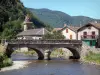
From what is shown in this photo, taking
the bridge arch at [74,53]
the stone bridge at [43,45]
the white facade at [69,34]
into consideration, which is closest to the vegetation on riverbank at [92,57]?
the stone bridge at [43,45]

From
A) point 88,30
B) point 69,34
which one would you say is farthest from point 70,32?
point 88,30

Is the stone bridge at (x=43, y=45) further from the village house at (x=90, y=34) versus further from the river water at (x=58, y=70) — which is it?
the river water at (x=58, y=70)

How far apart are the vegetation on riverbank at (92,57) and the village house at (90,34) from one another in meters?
8.17

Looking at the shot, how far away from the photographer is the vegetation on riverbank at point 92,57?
89.9 meters

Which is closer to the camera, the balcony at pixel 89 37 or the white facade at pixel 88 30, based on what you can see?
the balcony at pixel 89 37

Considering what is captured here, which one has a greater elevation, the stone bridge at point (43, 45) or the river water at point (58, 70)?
the stone bridge at point (43, 45)

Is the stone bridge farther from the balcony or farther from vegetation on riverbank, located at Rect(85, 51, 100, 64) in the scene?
the balcony

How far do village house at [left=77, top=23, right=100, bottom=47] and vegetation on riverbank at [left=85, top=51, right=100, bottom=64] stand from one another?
8.17m

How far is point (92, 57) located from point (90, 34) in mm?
15527

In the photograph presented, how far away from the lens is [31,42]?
96.8m

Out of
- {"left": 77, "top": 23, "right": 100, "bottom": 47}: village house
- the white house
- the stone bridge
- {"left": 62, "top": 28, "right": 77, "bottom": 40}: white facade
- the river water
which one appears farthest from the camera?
{"left": 62, "top": 28, "right": 77, "bottom": 40}: white facade

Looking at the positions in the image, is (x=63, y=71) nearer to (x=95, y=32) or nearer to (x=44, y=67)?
(x=44, y=67)

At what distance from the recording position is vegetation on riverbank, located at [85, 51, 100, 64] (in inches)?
3540

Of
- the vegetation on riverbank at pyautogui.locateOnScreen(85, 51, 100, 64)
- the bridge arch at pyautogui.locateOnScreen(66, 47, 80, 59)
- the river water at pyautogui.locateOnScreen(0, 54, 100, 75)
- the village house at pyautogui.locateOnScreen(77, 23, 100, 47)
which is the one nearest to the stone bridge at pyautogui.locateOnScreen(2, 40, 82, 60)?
the bridge arch at pyautogui.locateOnScreen(66, 47, 80, 59)
